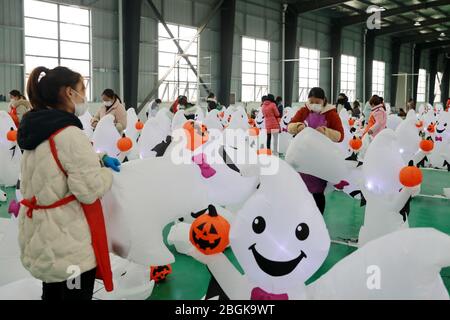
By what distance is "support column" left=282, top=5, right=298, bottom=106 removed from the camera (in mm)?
18578

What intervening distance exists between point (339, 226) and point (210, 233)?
3.25m

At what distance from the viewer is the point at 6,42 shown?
11.1 metres

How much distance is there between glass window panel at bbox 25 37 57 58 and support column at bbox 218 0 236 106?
19.6 ft

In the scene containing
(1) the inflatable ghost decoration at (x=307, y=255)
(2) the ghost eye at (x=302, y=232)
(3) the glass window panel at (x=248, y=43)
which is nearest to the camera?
(1) the inflatable ghost decoration at (x=307, y=255)

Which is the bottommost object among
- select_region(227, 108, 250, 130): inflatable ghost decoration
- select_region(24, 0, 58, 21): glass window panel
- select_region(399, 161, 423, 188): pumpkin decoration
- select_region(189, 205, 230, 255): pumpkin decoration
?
select_region(189, 205, 230, 255): pumpkin decoration

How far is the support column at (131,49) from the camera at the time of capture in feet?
42.6

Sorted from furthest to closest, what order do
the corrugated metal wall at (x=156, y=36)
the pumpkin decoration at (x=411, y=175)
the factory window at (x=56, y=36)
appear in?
the factory window at (x=56, y=36) < the corrugated metal wall at (x=156, y=36) < the pumpkin decoration at (x=411, y=175)

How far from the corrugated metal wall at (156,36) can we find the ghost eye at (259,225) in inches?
426

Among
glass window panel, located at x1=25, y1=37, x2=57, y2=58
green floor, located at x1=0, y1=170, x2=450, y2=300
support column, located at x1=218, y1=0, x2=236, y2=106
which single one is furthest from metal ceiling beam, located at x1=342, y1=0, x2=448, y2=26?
glass window panel, located at x1=25, y1=37, x2=57, y2=58

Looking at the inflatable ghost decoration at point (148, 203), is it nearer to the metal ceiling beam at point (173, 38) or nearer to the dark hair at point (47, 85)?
the dark hair at point (47, 85)

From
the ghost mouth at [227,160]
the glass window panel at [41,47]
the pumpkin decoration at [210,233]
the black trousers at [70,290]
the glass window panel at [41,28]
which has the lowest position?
the black trousers at [70,290]

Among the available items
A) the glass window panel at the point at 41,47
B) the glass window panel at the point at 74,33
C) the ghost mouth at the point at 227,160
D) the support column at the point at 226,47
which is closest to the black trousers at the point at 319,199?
the ghost mouth at the point at 227,160

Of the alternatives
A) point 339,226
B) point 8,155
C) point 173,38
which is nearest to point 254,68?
point 173,38

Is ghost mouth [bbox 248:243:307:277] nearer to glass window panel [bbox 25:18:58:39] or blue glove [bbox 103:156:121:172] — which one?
blue glove [bbox 103:156:121:172]
